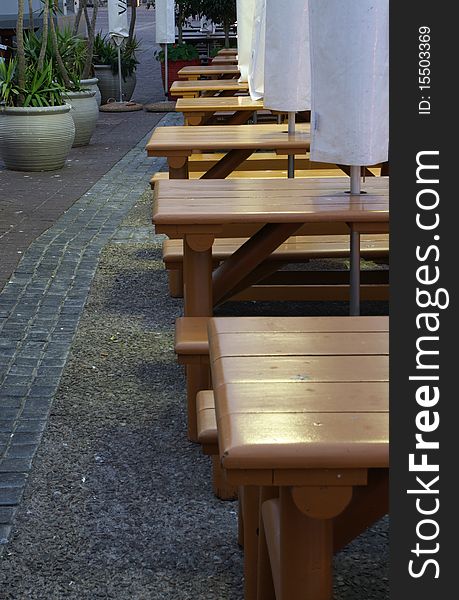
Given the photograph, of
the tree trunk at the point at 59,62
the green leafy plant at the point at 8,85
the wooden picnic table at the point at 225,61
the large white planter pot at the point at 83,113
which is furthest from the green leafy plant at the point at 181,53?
the green leafy plant at the point at 8,85

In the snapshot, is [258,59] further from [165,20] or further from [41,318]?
[165,20]

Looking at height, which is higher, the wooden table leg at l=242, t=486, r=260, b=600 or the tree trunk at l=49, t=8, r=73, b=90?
the tree trunk at l=49, t=8, r=73, b=90

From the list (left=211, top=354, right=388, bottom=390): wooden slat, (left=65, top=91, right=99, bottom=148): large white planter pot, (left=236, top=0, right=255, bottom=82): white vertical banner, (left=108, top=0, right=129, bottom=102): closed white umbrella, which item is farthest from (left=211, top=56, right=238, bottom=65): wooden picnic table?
(left=211, top=354, right=388, bottom=390): wooden slat

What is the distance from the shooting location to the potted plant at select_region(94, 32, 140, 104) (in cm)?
1706

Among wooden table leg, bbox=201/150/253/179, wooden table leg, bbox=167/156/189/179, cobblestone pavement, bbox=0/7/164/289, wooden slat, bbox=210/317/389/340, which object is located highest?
wooden slat, bbox=210/317/389/340

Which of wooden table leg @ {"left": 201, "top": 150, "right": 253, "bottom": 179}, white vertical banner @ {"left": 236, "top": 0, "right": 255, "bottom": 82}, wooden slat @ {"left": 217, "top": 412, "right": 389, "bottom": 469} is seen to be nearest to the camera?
wooden slat @ {"left": 217, "top": 412, "right": 389, "bottom": 469}

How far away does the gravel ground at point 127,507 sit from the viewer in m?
3.07

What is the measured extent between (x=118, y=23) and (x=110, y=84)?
0.98m

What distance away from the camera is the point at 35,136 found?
10.8 meters

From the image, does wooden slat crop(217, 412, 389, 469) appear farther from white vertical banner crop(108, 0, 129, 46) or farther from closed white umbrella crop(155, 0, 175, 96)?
closed white umbrella crop(155, 0, 175, 96)

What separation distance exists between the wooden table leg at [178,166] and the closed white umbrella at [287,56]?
59 centimetres

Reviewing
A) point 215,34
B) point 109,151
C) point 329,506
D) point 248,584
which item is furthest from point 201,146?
point 215,34

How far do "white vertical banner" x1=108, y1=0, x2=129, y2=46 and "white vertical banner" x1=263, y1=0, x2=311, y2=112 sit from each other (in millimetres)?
11429

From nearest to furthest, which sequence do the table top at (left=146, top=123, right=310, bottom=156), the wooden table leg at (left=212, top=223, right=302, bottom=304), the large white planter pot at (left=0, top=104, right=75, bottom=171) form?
→ the wooden table leg at (left=212, top=223, right=302, bottom=304), the table top at (left=146, top=123, right=310, bottom=156), the large white planter pot at (left=0, top=104, right=75, bottom=171)
